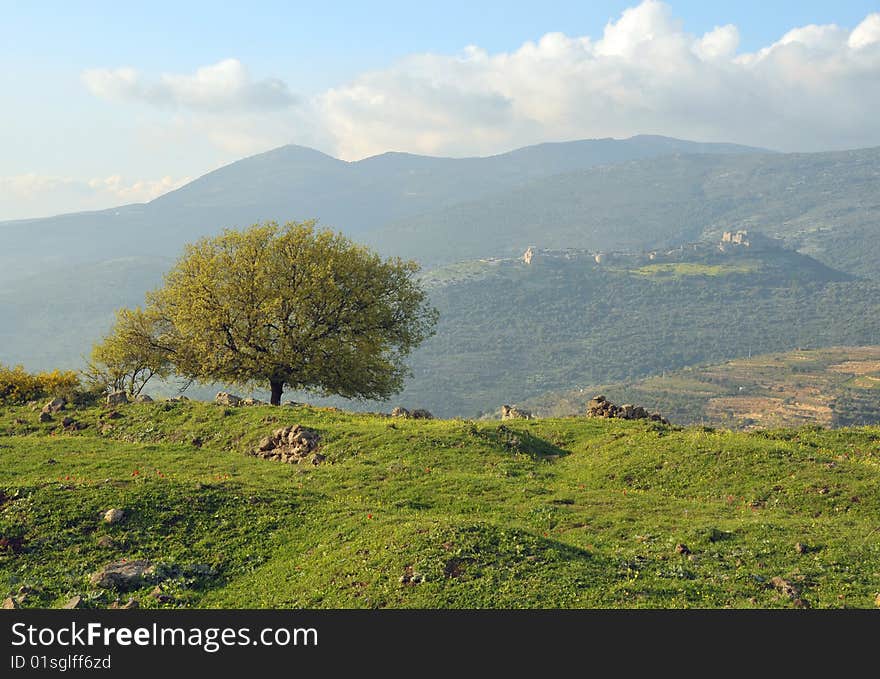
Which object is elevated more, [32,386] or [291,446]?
[32,386]

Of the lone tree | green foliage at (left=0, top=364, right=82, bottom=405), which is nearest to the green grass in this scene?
green foliage at (left=0, top=364, right=82, bottom=405)

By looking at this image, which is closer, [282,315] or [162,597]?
[162,597]

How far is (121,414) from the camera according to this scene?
40438 millimetres

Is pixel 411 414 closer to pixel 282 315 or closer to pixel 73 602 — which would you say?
pixel 282 315

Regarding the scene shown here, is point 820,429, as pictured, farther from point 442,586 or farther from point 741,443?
point 442,586

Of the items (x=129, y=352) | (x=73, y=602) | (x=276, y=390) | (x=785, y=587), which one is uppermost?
(x=129, y=352)

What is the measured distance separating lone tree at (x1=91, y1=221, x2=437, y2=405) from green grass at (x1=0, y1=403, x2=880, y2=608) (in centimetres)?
925

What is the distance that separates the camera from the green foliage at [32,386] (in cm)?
4538

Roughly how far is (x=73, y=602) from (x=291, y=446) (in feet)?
57.4

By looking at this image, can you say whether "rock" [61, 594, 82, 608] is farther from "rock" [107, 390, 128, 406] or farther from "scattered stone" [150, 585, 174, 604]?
"rock" [107, 390, 128, 406]

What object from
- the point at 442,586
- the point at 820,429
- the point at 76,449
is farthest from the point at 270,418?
the point at 820,429

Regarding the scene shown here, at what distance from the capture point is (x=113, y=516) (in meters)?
21.7

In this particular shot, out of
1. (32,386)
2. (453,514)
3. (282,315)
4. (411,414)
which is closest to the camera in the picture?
(453,514)

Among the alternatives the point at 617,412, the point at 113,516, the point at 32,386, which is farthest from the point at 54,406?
the point at 617,412
